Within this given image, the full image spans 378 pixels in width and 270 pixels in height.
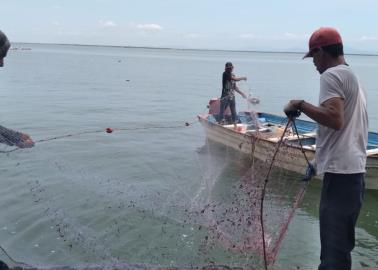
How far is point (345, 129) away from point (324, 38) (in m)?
0.67

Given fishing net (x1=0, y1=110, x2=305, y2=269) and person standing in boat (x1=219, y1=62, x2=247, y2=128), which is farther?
person standing in boat (x1=219, y1=62, x2=247, y2=128)

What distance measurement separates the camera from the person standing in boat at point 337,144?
3.15 meters

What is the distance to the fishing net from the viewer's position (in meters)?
6.55

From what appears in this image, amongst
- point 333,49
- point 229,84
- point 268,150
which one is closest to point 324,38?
point 333,49

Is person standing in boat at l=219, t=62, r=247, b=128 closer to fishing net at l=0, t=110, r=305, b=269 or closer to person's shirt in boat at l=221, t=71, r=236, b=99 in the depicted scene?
person's shirt in boat at l=221, t=71, r=236, b=99

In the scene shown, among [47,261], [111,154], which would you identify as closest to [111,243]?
[47,261]

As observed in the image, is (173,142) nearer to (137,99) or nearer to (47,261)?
(47,261)

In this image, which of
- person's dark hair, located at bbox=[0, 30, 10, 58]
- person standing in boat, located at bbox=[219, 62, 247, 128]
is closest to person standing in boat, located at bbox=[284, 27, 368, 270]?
person's dark hair, located at bbox=[0, 30, 10, 58]

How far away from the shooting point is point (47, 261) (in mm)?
6664

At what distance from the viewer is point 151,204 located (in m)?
9.12

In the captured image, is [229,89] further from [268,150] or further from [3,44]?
[3,44]

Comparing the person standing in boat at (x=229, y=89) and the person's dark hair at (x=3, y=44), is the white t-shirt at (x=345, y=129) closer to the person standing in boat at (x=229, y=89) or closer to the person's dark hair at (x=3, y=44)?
the person's dark hair at (x=3, y=44)

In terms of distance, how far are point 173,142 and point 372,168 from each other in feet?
27.3

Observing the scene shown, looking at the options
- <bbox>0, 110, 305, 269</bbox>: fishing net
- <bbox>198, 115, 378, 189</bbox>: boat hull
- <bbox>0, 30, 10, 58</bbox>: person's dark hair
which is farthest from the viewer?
<bbox>198, 115, 378, 189</bbox>: boat hull
